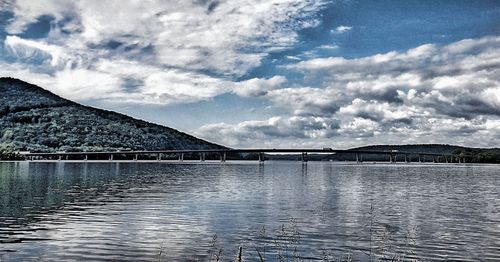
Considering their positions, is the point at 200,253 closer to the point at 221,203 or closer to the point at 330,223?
the point at 330,223

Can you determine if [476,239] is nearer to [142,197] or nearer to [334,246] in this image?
[334,246]

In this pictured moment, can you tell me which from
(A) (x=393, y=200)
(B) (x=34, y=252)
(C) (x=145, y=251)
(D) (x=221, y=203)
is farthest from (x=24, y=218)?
(A) (x=393, y=200)

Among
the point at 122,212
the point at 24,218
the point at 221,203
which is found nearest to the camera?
the point at 24,218

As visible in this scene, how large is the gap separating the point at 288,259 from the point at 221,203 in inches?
1155

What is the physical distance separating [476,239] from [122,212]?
2754 centimetres

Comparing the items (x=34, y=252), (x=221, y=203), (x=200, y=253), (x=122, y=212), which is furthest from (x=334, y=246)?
(x=221, y=203)

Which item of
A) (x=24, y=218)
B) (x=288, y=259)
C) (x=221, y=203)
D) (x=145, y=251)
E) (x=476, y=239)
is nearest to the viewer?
(x=288, y=259)

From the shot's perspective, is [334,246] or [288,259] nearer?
[288,259]

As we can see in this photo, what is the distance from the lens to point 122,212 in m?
44.2

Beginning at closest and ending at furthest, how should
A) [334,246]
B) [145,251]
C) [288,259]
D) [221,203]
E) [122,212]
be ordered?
[288,259] → [145,251] → [334,246] → [122,212] → [221,203]

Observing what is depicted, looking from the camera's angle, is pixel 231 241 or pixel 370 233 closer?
pixel 231 241

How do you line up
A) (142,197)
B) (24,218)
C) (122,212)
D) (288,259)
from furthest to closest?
(142,197) < (122,212) < (24,218) < (288,259)

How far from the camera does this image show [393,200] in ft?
200

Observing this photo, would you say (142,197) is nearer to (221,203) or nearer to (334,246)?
(221,203)
